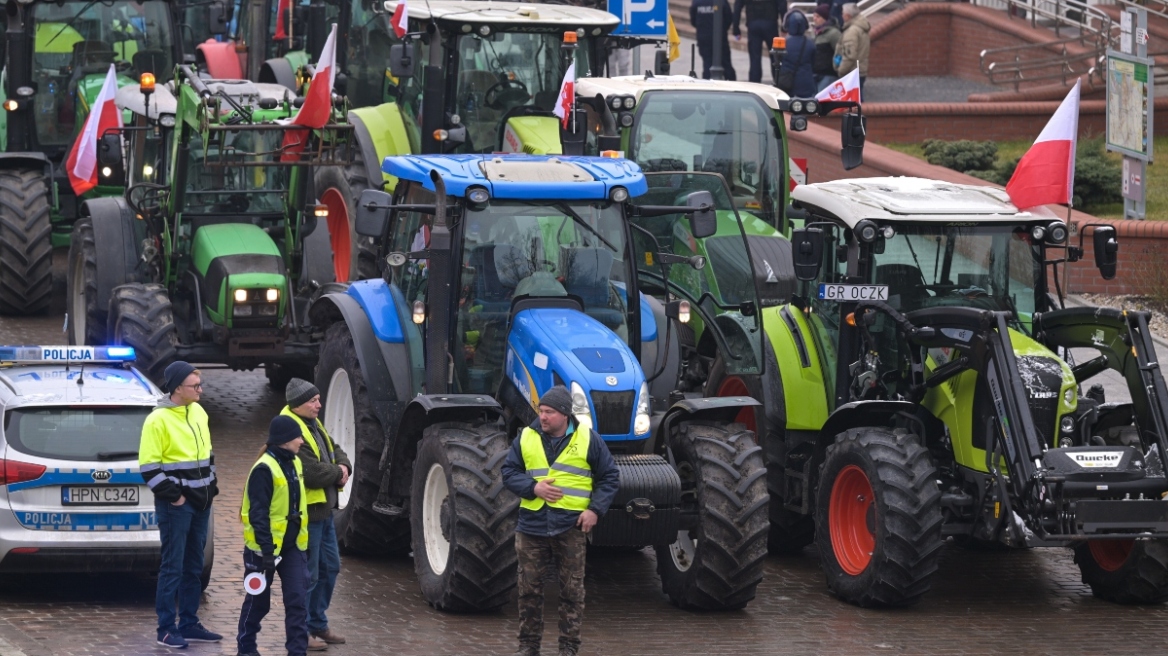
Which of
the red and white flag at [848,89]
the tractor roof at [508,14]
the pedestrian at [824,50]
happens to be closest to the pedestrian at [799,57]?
the pedestrian at [824,50]

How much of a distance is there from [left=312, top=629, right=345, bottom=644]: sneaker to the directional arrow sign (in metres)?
10.1

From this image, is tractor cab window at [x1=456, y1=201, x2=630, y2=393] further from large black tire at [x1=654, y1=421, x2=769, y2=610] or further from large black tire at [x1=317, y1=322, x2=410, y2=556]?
large black tire at [x1=654, y1=421, x2=769, y2=610]

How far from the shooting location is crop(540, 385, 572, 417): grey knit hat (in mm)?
10188

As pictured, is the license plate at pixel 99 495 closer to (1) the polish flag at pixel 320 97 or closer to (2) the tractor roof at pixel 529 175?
Result: (2) the tractor roof at pixel 529 175

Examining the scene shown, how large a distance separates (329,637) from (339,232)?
8.96 m

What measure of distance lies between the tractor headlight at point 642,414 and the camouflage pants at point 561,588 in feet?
3.83

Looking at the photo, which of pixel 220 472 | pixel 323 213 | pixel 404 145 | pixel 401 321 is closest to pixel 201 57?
pixel 404 145

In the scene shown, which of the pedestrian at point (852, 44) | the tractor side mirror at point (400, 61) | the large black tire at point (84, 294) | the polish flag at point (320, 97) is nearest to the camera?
the polish flag at point (320, 97)

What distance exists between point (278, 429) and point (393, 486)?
2.17m

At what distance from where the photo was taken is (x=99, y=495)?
11.2 meters

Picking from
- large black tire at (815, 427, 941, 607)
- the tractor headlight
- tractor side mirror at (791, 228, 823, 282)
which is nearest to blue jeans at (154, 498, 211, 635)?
the tractor headlight

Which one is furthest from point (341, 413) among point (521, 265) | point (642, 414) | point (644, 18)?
point (644, 18)

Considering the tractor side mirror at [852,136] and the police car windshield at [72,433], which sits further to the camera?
the tractor side mirror at [852,136]

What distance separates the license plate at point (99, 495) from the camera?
1111 cm
